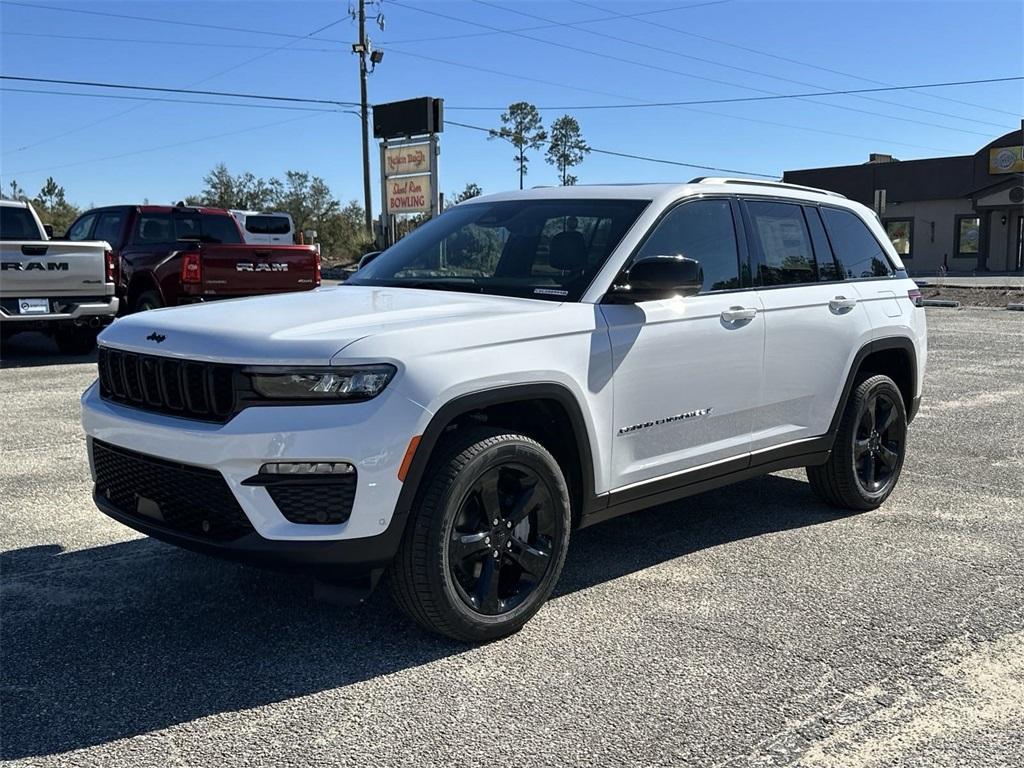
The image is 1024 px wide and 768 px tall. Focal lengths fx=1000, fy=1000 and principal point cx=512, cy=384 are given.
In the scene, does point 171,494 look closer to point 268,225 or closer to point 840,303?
point 840,303

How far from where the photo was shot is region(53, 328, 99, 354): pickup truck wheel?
13.1 m

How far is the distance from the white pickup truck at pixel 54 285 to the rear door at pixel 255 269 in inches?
48.8

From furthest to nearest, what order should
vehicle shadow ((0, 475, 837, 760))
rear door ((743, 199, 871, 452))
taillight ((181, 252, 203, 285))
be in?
taillight ((181, 252, 203, 285)), rear door ((743, 199, 871, 452)), vehicle shadow ((0, 475, 837, 760))

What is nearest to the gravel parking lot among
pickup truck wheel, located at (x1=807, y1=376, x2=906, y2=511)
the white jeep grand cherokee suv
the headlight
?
pickup truck wheel, located at (x1=807, y1=376, x2=906, y2=511)

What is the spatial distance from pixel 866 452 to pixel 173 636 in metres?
4.00

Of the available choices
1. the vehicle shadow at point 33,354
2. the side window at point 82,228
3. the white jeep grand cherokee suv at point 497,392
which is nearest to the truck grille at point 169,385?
the white jeep grand cherokee suv at point 497,392

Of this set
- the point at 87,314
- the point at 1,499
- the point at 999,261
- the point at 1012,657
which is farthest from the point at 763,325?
the point at 999,261

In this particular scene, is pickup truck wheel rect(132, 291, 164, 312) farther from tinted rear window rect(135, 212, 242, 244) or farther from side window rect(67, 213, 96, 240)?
side window rect(67, 213, 96, 240)

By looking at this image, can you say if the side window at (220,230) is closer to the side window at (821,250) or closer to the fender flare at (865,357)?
the side window at (821,250)

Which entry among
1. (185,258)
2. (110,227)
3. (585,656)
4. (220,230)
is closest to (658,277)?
(585,656)

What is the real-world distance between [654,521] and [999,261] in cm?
4314

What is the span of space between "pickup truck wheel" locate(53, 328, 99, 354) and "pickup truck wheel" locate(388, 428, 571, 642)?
1077 centimetres

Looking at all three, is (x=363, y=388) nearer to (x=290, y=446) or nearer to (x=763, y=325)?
(x=290, y=446)

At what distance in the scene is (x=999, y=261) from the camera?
142 feet
